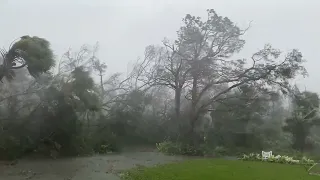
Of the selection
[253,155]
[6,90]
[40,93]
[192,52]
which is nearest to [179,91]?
[192,52]

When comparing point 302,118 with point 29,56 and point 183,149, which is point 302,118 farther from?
point 29,56

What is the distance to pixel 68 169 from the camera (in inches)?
464

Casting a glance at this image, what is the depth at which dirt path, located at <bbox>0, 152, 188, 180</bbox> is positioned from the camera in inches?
406

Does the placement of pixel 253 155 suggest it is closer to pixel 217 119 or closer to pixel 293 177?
pixel 217 119

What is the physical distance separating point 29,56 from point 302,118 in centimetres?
1382

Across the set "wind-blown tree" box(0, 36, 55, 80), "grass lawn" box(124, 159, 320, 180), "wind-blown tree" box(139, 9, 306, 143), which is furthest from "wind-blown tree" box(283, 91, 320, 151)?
"wind-blown tree" box(0, 36, 55, 80)

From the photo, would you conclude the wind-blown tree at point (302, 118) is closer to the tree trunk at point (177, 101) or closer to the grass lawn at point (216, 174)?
the tree trunk at point (177, 101)

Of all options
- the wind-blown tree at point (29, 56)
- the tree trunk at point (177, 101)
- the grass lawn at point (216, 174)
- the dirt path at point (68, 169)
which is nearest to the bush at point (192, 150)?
the tree trunk at point (177, 101)

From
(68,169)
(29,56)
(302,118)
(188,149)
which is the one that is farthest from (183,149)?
(29,56)

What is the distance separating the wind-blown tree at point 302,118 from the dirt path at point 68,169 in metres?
8.48

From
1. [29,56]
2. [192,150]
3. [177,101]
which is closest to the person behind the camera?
[29,56]

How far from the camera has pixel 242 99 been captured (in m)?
19.0

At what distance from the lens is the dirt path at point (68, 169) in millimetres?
10306

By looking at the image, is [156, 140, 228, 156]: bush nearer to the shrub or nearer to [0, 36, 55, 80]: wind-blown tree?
the shrub
